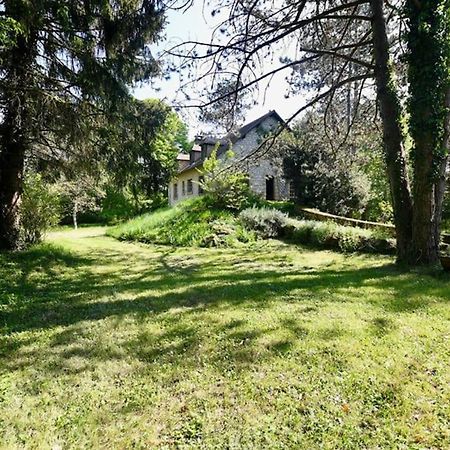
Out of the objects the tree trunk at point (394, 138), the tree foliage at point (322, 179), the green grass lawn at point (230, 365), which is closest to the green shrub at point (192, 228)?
the tree foliage at point (322, 179)

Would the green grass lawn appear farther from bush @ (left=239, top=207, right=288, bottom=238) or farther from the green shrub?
bush @ (left=239, top=207, right=288, bottom=238)

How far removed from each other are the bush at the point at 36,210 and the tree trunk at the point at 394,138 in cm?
820

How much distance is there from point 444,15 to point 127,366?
7.13 meters

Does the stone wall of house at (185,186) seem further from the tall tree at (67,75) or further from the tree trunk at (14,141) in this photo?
the tree trunk at (14,141)

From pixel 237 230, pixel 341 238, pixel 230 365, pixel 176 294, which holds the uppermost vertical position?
pixel 237 230

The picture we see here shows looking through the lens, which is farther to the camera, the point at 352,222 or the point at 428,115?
the point at 352,222

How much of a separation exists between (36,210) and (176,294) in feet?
18.0

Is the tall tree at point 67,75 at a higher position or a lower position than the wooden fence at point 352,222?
higher

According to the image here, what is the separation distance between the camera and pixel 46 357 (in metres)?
3.25

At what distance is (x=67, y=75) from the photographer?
24.3ft

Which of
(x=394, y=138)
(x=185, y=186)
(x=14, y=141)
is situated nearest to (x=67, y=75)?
(x=14, y=141)

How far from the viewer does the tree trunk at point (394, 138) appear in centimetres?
672

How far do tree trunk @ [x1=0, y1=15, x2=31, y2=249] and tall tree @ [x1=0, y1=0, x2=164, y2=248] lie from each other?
0.7 inches

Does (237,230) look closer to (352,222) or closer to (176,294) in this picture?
(352,222)
